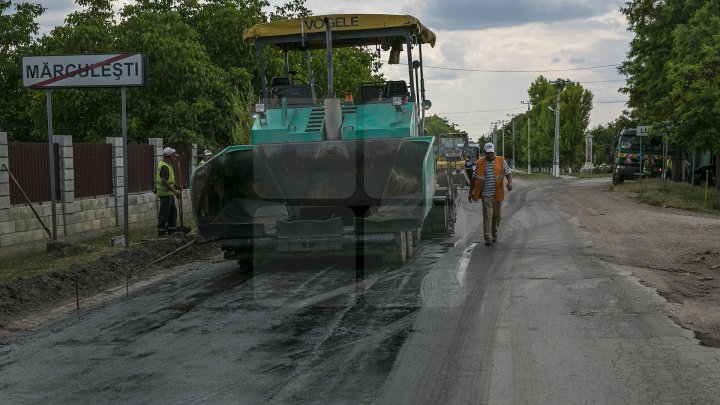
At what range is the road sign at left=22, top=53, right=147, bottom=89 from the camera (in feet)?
41.7

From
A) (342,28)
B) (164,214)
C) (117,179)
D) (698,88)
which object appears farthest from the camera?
(698,88)

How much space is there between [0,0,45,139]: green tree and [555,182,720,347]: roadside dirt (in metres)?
20.0

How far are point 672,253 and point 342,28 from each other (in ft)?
19.5

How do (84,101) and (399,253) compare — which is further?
(84,101)

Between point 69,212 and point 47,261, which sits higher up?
point 69,212

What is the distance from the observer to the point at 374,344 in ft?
20.6

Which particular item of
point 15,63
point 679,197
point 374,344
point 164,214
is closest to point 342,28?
point 164,214

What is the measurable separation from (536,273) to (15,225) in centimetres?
861

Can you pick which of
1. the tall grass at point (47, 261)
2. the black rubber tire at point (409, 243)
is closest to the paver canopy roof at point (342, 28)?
the black rubber tire at point (409, 243)

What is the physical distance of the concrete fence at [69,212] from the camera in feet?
41.8

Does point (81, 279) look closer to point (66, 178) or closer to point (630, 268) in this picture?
point (66, 178)

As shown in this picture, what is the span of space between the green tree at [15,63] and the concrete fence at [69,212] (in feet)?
37.1

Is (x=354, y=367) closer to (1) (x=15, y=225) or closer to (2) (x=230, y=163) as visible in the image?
(2) (x=230, y=163)

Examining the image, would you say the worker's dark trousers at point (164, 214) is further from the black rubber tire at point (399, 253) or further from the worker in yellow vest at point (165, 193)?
the black rubber tire at point (399, 253)
